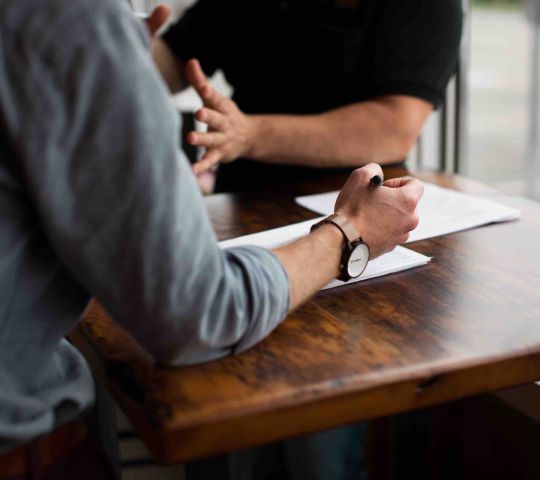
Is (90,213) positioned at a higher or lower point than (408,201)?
higher

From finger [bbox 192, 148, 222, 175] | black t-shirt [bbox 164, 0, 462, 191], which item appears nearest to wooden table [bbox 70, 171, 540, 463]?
Result: finger [bbox 192, 148, 222, 175]

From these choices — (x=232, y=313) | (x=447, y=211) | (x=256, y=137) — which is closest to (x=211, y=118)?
(x=256, y=137)

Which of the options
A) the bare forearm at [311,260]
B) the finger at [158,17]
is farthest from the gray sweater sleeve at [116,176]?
the finger at [158,17]

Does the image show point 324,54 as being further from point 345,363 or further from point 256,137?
point 345,363

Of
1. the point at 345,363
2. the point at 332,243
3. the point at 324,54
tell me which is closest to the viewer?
the point at 345,363

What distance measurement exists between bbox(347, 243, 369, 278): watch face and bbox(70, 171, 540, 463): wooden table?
4 centimetres

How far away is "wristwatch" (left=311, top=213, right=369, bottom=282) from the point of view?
975 mm

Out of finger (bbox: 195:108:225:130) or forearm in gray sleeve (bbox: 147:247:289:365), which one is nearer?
forearm in gray sleeve (bbox: 147:247:289:365)

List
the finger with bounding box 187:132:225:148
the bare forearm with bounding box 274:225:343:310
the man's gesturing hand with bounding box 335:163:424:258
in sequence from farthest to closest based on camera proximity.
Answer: the finger with bounding box 187:132:225:148, the man's gesturing hand with bounding box 335:163:424:258, the bare forearm with bounding box 274:225:343:310

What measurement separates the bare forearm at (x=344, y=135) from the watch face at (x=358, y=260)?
694mm

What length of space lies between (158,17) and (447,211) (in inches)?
27.9

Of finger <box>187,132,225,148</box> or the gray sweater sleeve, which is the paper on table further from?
the gray sweater sleeve

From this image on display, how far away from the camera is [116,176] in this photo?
0.72 m

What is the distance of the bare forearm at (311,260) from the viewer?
899 mm
